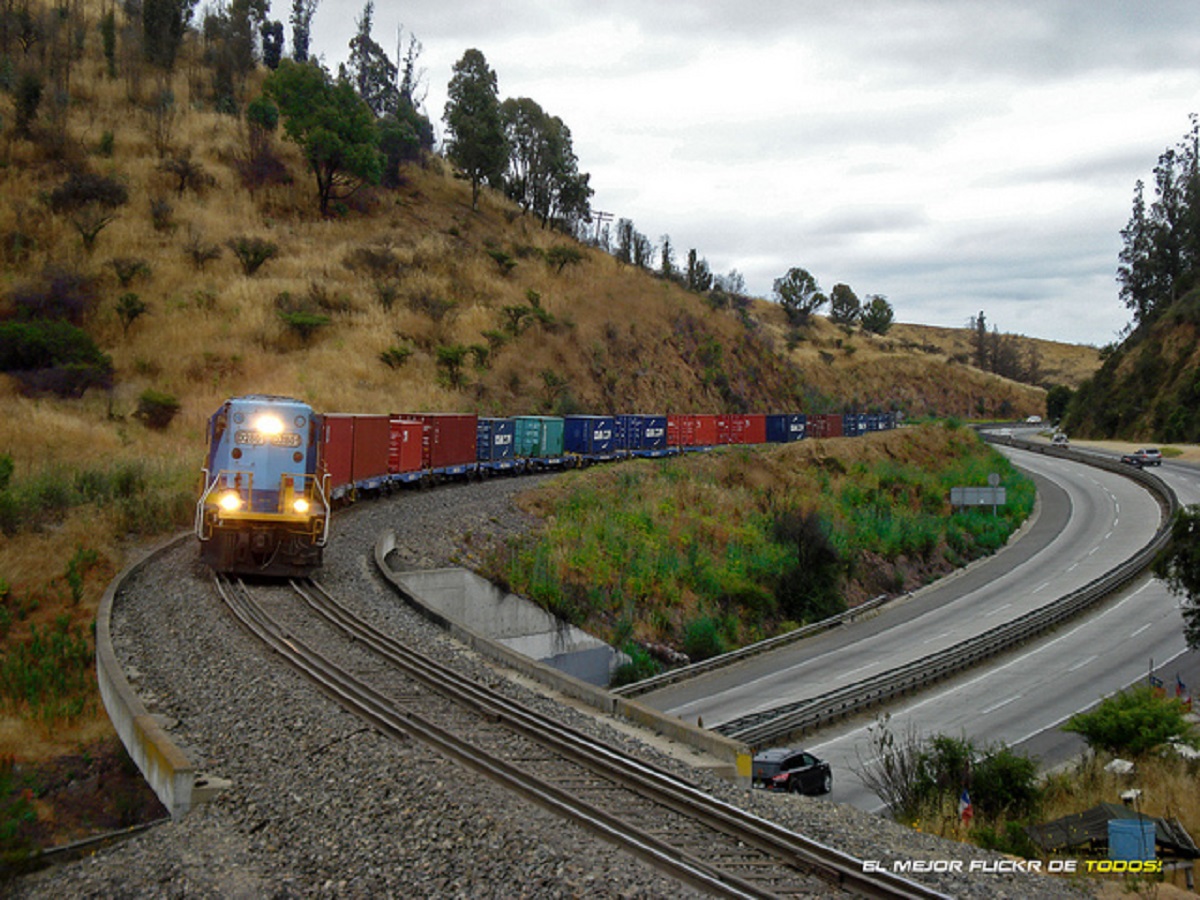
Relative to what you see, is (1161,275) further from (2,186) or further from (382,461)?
(2,186)

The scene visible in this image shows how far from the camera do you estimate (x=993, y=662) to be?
1201 inches

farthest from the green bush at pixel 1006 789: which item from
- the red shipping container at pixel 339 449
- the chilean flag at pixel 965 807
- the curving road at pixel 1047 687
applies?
the red shipping container at pixel 339 449

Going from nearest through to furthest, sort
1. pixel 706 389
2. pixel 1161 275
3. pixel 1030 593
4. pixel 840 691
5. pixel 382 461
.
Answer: pixel 840 691
pixel 382 461
pixel 1030 593
pixel 706 389
pixel 1161 275

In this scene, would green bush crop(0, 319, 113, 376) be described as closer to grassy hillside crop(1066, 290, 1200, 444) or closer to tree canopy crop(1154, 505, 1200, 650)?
tree canopy crop(1154, 505, 1200, 650)

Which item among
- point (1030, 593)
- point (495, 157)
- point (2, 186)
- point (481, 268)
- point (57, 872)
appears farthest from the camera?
point (495, 157)

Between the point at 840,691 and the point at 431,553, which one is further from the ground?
the point at 431,553

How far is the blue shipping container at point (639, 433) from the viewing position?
51.7 metres

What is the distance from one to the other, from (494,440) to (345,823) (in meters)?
32.9

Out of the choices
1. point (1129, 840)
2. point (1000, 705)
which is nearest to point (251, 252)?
point (1000, 705)

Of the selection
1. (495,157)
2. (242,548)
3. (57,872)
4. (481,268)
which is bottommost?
(57,872)

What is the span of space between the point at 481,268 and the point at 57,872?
65820 mm

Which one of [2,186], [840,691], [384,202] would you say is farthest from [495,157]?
[840,691]

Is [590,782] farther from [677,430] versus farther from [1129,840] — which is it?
[677,430]

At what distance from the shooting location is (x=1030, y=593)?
39.7 metres
